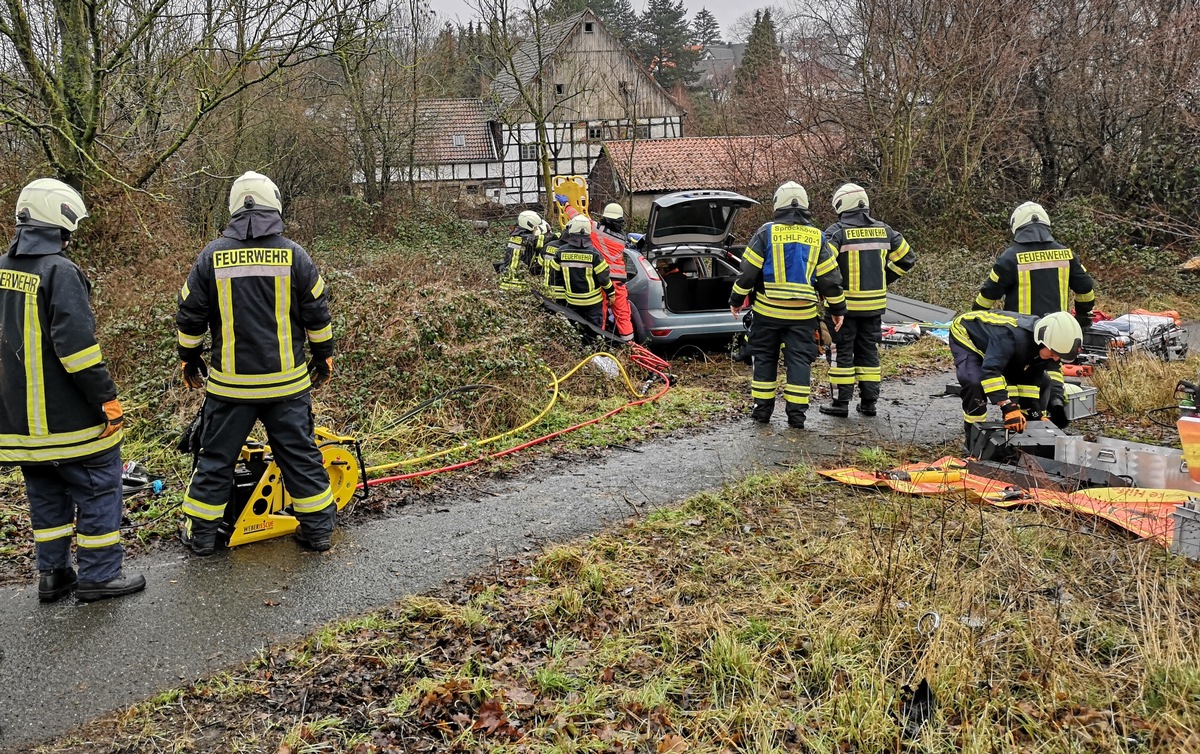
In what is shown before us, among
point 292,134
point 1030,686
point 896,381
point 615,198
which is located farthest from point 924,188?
point 1030,686

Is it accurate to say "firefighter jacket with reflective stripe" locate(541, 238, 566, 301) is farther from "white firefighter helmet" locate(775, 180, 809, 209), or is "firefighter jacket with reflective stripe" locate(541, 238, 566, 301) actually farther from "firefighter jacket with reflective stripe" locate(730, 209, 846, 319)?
"white firefighter helmet" locate(775, 180, 809, 209)

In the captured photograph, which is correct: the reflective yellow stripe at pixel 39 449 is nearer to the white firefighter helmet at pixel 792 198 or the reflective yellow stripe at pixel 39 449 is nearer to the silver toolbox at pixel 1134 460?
the white firefighter helmet at pixel 792 198

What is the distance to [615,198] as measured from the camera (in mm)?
26094

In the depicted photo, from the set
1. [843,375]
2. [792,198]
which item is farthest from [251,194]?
[843,375]

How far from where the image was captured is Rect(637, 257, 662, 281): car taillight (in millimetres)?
9570

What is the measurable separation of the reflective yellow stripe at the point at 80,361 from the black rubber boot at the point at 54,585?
1.00 meters

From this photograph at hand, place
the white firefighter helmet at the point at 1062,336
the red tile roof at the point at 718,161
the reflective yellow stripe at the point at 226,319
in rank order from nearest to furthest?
the reflective yellow stripe at the point at 226,319 < the white firefighter helmet at the point at 1062,336 < the red tile roof at the point at 718,161

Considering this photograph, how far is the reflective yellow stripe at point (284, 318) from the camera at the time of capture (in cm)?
441

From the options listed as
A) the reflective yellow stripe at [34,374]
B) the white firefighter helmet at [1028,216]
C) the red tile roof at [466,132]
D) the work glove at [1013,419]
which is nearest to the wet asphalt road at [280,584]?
the reflective yellow stripe at [34,374]

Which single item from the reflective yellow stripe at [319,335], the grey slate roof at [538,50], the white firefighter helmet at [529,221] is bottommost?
the reflective yellow stripe at [319,335]

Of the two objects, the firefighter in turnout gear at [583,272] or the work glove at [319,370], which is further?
the firefighter in turnout gear at [583,272]

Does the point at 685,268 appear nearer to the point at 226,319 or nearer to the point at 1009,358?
the point at 1009,358

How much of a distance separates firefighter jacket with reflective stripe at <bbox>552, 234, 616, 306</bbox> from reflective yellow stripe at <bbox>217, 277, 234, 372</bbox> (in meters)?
5.17

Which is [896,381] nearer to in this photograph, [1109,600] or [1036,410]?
[1036,410]
